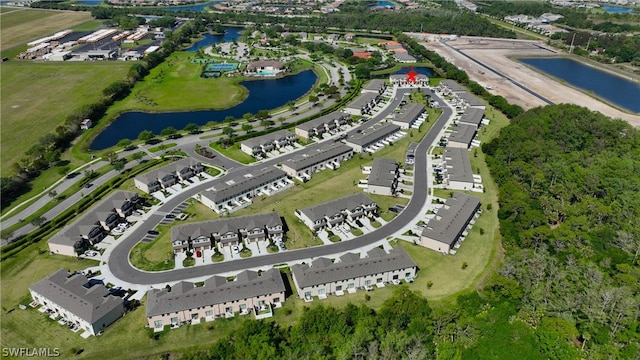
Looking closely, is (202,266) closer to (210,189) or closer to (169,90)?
(210,189)

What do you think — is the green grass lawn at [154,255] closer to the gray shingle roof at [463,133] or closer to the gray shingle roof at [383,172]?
the gray shingle roof at [383,172]

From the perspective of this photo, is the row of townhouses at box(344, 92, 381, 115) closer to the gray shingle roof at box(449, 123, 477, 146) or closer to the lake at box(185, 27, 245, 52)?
the gray shingle roof at box(449, 123, 477, 146)

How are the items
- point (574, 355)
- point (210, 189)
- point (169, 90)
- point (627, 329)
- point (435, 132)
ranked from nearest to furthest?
point (574, 355) → point (627, 329) → point (210, 189) → point (435, 132) → point (169, 90)

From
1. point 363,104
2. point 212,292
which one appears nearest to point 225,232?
point 212,292

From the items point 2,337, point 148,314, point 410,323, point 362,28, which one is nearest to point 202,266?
point 148,314

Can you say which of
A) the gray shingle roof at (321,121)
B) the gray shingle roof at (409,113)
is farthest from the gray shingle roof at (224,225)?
the gray shingle roof at (409,113)
